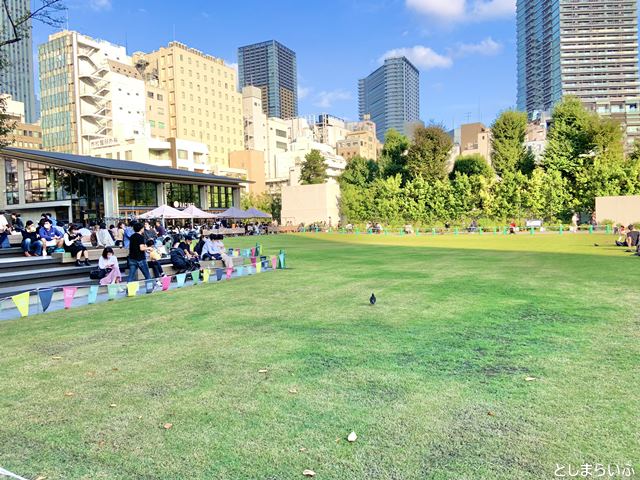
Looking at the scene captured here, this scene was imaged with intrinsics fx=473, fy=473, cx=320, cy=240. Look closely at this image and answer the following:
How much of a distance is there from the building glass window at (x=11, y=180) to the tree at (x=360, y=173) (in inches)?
1593

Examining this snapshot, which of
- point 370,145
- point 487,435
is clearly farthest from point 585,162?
point 370,145

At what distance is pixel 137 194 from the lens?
49125 millimetres

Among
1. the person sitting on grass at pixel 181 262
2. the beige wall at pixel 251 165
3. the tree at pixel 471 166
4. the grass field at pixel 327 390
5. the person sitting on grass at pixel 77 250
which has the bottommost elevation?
the grass field at pixel 327 390

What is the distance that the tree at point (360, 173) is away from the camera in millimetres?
68875

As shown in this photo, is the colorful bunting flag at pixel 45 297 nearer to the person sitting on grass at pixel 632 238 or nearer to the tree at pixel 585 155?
the person sitting on grass at pixel 632 238

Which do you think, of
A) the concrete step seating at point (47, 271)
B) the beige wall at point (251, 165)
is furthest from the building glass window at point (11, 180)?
the beige wall at point (251, 165)

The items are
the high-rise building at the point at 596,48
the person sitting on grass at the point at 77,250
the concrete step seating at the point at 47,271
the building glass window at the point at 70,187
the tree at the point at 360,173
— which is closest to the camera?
the concrete step seating at the point at 47,271

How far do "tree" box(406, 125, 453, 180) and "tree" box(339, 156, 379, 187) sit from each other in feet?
29.9

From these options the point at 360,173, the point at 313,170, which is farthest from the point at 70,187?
the point at 313,170

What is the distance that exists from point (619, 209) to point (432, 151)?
2276cm

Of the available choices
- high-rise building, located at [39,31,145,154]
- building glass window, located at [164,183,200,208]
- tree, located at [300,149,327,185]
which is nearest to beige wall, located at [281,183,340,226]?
tree, located at [300,149,327,185]

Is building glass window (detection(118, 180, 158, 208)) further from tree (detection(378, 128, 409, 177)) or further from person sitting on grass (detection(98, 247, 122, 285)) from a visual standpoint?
person sitting on grass (detection(98, 247, 122, 285))

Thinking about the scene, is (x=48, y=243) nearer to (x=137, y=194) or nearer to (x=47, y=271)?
(x=47, y=271)

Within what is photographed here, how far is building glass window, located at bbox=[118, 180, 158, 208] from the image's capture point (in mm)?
47263
